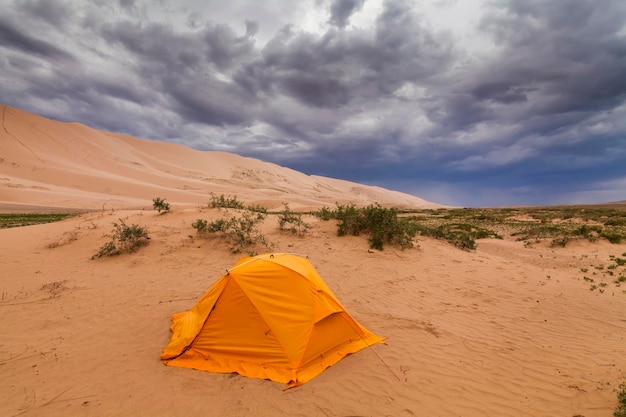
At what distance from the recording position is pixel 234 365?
17.9 ft

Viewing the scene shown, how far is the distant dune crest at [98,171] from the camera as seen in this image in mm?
36928

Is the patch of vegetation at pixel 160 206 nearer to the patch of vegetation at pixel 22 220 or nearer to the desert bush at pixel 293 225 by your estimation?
the desert bush at pixel 293 225

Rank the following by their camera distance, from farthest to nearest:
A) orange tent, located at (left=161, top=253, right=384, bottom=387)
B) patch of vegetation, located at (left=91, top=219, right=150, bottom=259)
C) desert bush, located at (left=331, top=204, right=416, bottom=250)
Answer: desert bush, located at (left=331, top=204, right=416, bottom=250), patch of vegetation, located at (left=91, top=219, right=150, bottom=259), orange tent, located at (left=161, top=253, right=384, bottom=387)

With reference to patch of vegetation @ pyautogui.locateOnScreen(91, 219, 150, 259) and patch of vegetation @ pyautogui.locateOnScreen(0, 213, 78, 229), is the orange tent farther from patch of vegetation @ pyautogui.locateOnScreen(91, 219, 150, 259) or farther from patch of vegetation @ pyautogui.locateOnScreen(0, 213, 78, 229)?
patch of vegetation @ pyautogui.locateOnScreen(0, 213, 78, 229)

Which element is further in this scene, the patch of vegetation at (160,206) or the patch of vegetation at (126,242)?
the patch of vegetation at (160,206)

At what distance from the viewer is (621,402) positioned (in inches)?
171

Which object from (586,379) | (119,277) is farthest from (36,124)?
(586,379)

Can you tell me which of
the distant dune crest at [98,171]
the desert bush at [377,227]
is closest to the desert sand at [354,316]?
the desert bush at [377,227]

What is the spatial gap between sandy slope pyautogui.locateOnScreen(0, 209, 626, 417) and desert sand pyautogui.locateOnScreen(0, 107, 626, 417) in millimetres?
32

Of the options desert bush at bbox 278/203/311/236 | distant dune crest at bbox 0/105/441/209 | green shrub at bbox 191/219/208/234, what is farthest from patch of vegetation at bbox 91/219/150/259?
distant dune crest at bbox 0/105/441/209

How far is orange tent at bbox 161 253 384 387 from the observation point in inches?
214

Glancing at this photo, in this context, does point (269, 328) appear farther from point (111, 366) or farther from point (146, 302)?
point (146, 302)

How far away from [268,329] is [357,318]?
272 centimetres

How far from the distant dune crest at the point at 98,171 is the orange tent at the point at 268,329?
32.2 meters
